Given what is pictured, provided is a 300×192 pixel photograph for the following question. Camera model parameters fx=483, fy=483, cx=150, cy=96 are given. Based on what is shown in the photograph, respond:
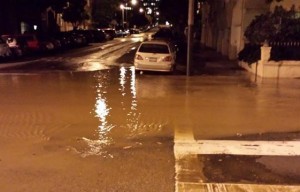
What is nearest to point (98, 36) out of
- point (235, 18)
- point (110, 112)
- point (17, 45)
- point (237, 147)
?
point (17, 45)

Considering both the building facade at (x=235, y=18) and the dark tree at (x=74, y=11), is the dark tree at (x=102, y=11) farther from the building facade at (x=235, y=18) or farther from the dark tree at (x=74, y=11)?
the building facade at (x=235, y=18)

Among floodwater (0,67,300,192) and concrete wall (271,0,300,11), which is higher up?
concrete wall (271,0,300,11)

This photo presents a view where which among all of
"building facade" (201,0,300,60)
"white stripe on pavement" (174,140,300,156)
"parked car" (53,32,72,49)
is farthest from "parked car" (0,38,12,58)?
"white stripe on pavement" (174,140,300,156)

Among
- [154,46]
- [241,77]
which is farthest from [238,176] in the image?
[154,46]

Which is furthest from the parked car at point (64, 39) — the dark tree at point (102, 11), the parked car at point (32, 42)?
the dark tree at point (102, 11)

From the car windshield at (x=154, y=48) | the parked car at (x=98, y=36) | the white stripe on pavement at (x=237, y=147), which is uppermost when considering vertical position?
the car windshield at (x=154, y=48)

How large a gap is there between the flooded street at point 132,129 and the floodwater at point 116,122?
2cm

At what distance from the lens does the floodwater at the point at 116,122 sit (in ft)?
23.4

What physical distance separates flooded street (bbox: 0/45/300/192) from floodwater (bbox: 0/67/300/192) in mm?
19

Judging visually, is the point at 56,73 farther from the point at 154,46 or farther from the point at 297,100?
the point at 297,100

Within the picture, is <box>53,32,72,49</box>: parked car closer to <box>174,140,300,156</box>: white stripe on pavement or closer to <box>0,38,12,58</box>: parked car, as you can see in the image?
<box>0,38,12,58</box>: parked car

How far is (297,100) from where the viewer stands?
14.3 meters

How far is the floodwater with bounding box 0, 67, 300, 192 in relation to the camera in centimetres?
712

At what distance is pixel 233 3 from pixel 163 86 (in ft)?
53.8
